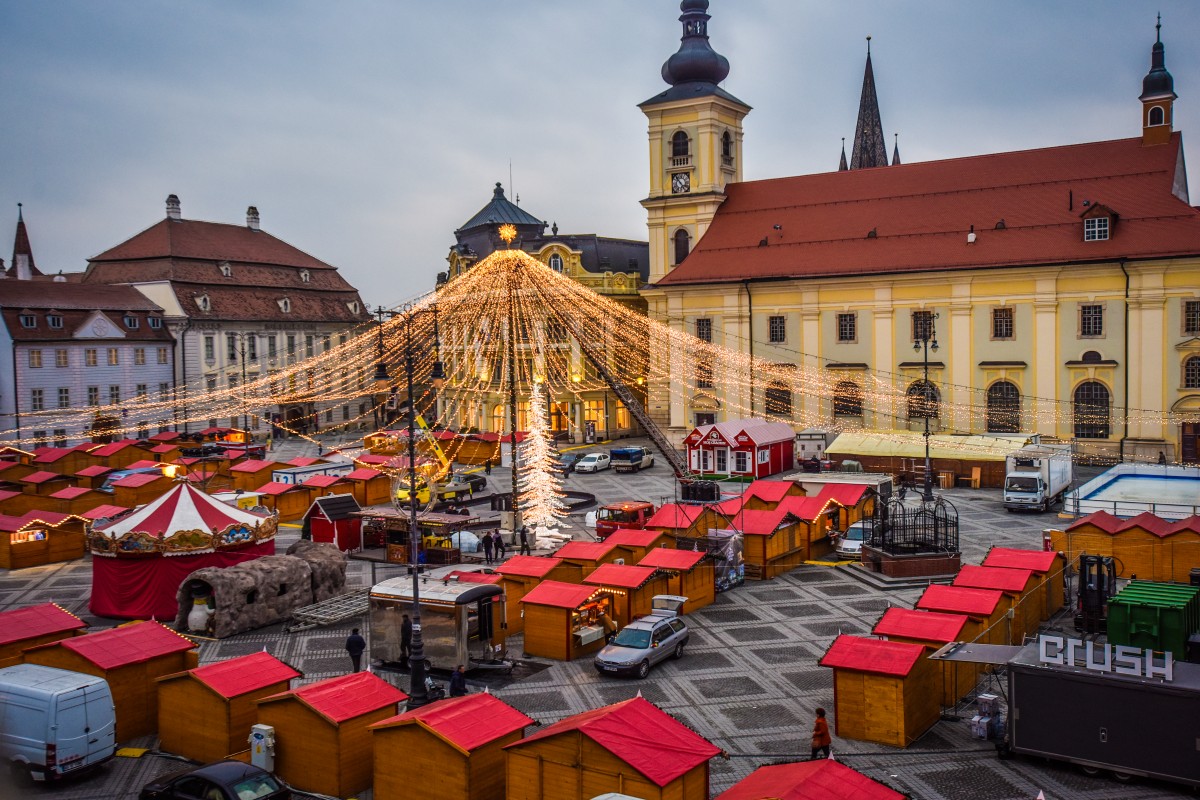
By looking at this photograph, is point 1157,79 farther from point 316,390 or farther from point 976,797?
point 316,390

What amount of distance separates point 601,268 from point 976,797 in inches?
2474

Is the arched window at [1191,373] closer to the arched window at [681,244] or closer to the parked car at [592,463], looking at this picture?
the arched window at [681,244]

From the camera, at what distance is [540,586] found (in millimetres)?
26031

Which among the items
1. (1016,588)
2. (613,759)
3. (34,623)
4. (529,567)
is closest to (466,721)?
(613,759)

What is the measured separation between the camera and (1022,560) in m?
27.6

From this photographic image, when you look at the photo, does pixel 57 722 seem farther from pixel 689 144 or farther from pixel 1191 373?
pixel 689 144

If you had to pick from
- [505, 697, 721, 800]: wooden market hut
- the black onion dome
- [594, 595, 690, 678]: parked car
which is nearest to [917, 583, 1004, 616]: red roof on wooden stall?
[594, 595, 690, 678]: parked car

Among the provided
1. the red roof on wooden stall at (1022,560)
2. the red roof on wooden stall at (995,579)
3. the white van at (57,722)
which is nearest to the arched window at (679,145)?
the red roof on wooden stall at (1022,560)

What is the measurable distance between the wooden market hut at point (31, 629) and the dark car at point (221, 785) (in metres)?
7.10

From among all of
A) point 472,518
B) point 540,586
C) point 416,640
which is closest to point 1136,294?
point 472,518

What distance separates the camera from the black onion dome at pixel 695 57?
66.2m

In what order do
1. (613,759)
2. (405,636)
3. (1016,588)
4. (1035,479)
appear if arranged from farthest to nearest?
(1035,479)
(1016,588)
(405,636)
(613,759)

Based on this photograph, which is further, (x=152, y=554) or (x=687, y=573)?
(x=152, y=554)

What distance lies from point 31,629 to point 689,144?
5188cm
